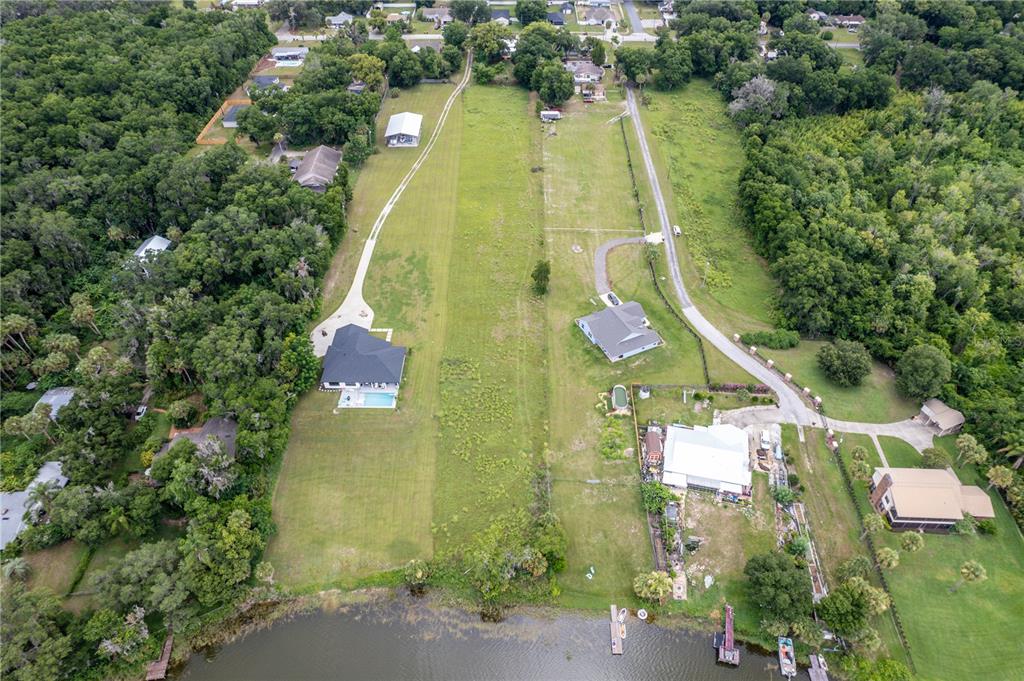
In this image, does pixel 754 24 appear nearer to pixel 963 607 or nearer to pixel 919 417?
pixel 919 417

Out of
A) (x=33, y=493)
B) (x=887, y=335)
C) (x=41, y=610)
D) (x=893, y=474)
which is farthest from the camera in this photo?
(x=887, y=335)

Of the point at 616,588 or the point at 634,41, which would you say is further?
the point at 634,41

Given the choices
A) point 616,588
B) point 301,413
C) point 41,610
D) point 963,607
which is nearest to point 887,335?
point 963,607

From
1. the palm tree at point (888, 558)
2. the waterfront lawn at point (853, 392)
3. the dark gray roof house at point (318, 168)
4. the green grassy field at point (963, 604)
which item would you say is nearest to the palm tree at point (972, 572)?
the green grassy field at point (963, 604)

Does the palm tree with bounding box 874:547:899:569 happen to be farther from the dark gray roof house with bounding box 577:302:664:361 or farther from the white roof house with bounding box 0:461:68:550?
the white roof house with bounding box 0:461:68:550

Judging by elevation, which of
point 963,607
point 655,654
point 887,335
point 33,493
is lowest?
point 655,654

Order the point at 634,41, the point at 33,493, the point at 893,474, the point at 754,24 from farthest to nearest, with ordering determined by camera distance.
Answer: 1. the point at 634,41
2. the point at 754,24
3. the point at 893,474
4. the point at 33,493

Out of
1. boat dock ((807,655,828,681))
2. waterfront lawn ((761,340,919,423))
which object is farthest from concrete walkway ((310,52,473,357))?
boat dock ((807,655,828,681))
